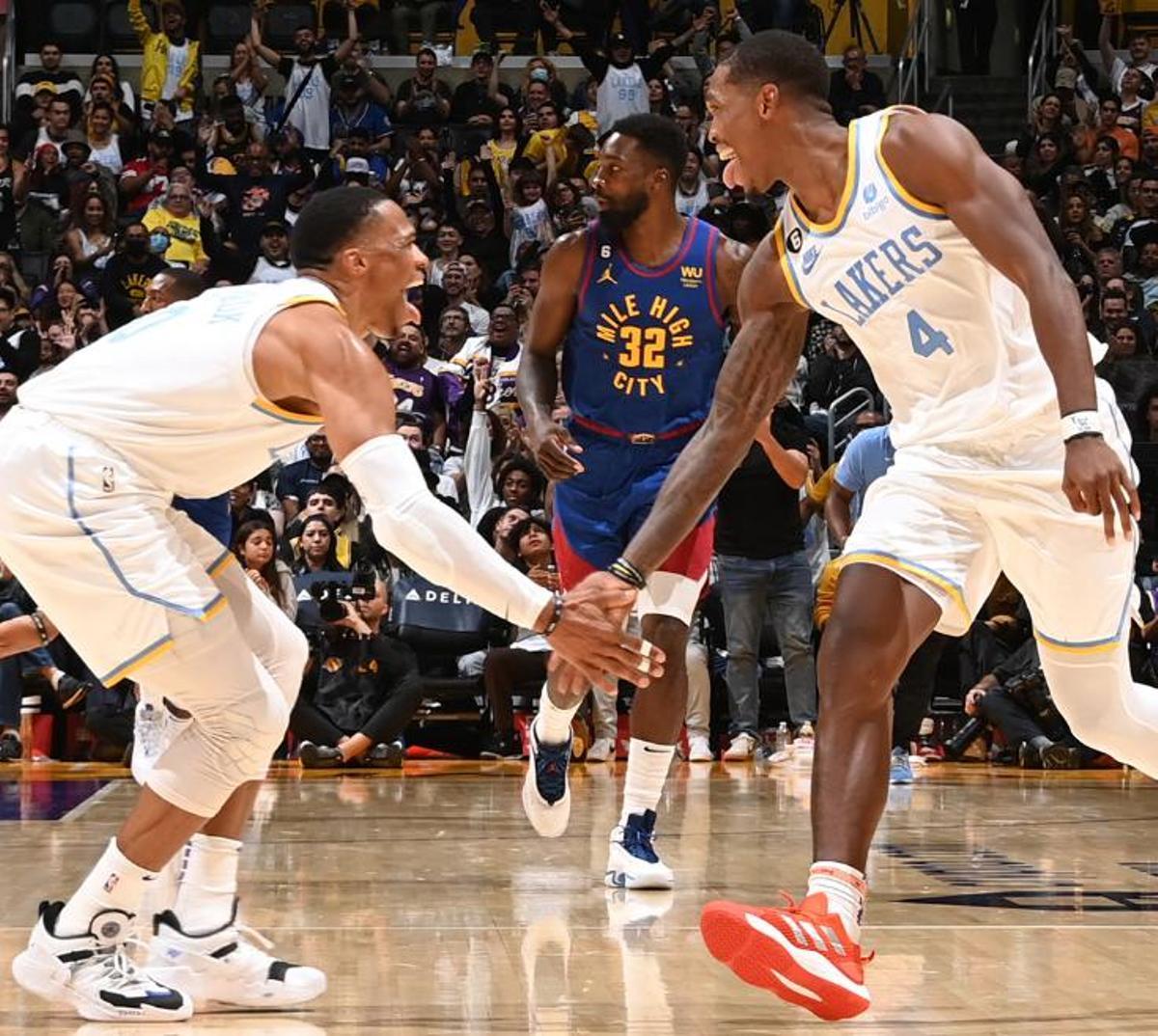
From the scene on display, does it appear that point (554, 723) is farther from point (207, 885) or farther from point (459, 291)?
point (459, 291)

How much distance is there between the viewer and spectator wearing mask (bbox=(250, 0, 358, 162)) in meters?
16.7

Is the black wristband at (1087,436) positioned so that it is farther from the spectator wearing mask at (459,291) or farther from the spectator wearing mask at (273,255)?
the spectator wearing mask at (273,255)

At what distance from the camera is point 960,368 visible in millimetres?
3834

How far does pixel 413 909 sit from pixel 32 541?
5.25 feet

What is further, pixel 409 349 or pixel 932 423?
pixel 409 349

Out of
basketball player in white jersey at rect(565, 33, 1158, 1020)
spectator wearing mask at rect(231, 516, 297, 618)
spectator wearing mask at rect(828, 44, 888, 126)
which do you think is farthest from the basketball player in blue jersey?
spectator wearing mask at rect(828, 44, 888, 126)

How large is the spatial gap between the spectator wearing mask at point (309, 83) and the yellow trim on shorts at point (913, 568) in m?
13.4

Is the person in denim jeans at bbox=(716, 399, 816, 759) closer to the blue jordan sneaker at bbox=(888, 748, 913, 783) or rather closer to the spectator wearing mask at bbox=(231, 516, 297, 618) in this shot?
the blue jordan sneaker at bbox=(888, 748, 913, 783)

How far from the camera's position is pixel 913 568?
12.1 ft

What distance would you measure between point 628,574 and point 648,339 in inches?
65.7

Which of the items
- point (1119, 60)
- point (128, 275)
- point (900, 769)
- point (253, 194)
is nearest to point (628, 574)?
point (900, 769)

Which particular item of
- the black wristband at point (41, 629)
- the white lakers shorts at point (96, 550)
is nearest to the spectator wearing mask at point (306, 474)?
the black wristband at point (41, 629)

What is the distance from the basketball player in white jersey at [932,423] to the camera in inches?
138

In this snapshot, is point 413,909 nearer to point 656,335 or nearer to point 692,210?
point 656,335
